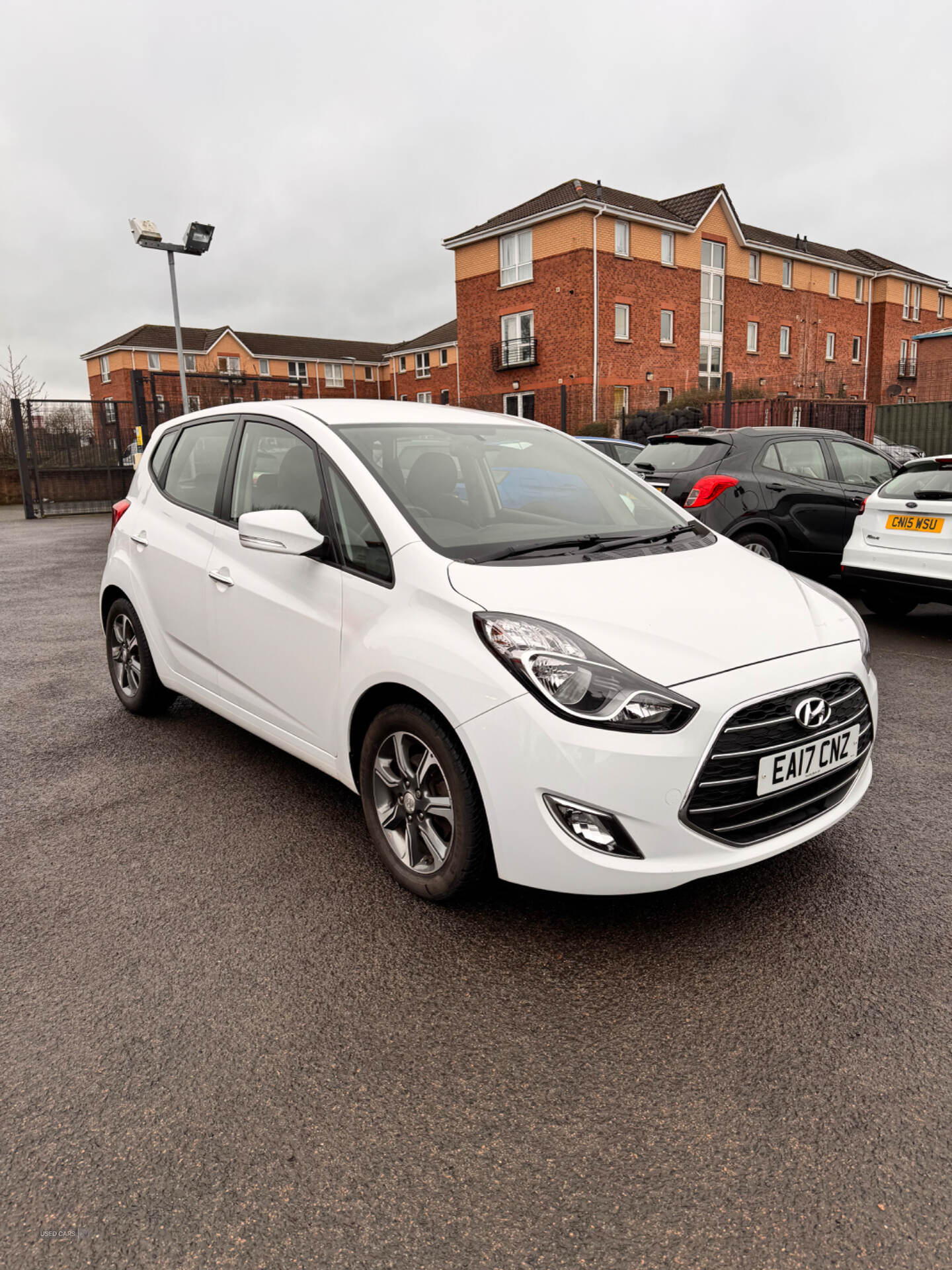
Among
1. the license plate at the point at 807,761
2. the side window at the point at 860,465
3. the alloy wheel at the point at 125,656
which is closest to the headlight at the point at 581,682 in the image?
the license plate at the point at 807,761

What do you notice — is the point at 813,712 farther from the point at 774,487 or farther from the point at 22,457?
the point at 22,457

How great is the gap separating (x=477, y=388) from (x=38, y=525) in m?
23.0

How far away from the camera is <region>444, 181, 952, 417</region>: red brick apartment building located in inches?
1352

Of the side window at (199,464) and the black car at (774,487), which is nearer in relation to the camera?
the side window at (199,464)

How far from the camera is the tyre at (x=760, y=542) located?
8.24 m

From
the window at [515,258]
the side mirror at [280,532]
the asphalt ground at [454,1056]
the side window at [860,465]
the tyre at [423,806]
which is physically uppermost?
the window at [515,258]

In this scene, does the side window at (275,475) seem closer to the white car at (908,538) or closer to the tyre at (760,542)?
the white car at (908,538)

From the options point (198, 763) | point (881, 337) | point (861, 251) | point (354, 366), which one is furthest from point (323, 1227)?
point (354, 366)

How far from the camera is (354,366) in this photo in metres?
69.7

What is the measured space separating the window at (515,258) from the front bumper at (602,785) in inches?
1434

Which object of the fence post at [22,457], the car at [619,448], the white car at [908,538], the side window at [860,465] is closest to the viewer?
the white car at [908,538]

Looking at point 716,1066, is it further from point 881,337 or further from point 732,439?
point 881,337

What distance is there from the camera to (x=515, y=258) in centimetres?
3634

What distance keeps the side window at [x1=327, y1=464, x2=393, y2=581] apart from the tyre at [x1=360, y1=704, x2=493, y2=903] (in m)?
0.51
